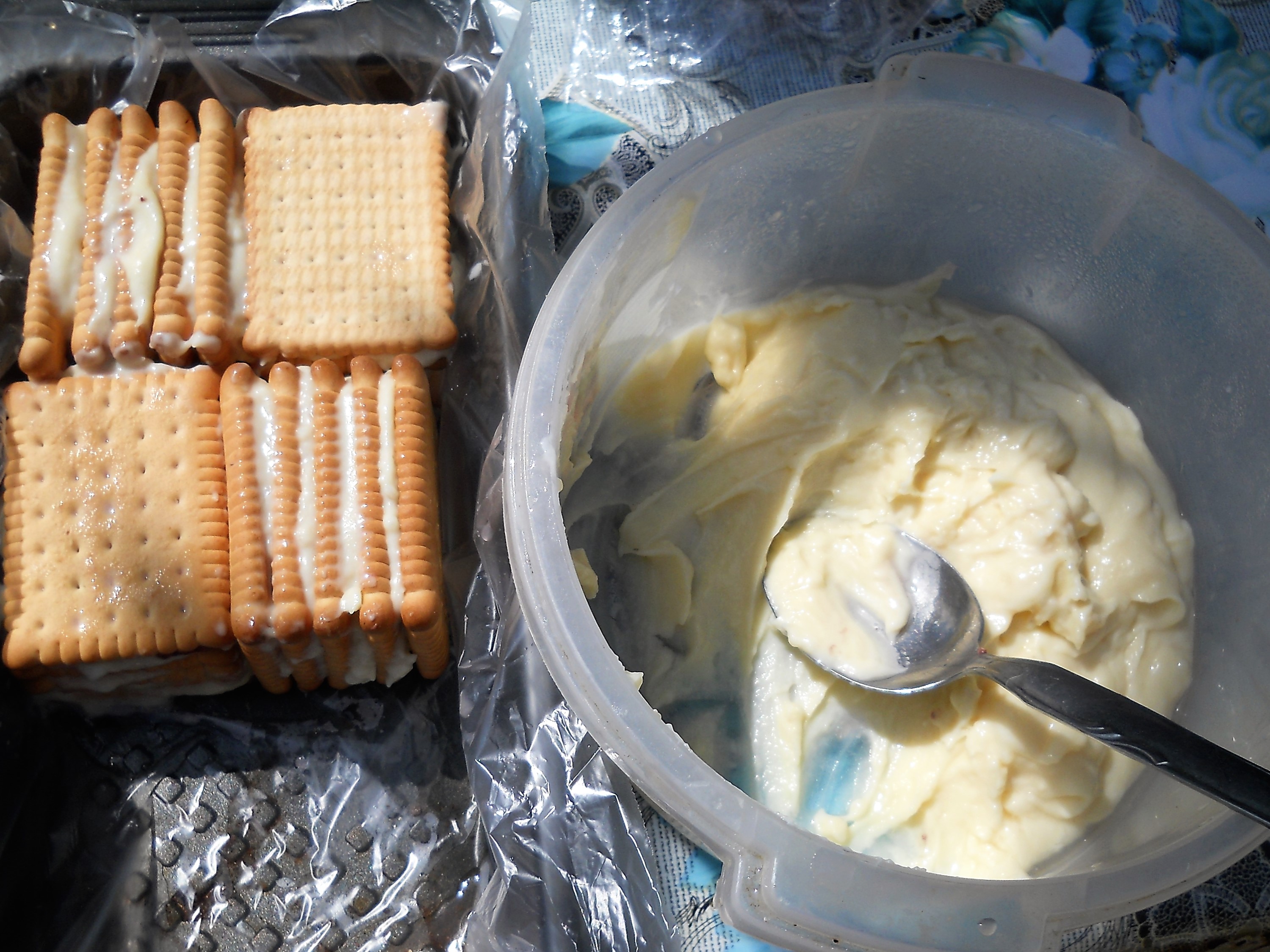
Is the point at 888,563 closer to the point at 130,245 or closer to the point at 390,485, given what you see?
the point at 390,485

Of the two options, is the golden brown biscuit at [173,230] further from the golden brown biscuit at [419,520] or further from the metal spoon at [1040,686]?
the metal spoon at [1040,686]

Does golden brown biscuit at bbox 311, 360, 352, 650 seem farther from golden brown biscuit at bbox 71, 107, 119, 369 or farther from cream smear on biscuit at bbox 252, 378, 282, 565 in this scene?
golden brown biscuit at bbox 71, 107, 119, 369

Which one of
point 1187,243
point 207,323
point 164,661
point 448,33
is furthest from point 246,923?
point 1187,243

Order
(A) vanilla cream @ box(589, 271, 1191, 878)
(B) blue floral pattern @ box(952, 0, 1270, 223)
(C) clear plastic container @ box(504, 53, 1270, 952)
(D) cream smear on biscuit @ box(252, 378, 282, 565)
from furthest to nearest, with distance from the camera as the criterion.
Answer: (B) blue floral pattern @ box(952, 0, 1270, 223)
(D) cream smear on biscuit @ box(252, 378, 282, 565)
(A) vanilla cream @ box(589, 271, 1191, 878)
(C) clear plastic container @ box(504, 53, 1270, 952)

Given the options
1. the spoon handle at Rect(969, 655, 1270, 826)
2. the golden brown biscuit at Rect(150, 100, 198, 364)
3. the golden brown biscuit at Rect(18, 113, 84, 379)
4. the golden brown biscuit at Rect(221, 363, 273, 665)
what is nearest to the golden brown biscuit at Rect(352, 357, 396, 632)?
the golden brown biscuit at Rect(221, 363, 273, 665)

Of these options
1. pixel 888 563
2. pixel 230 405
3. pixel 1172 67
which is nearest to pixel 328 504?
pixel 230 405

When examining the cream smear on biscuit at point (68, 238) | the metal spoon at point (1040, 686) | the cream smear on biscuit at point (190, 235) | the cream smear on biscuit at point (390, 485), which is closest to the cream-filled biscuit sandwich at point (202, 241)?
the cream smear on biscuit at point (190, 235)

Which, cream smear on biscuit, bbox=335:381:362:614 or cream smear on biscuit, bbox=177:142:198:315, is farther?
cream smear on biscuit, bbox=177:142:198:315

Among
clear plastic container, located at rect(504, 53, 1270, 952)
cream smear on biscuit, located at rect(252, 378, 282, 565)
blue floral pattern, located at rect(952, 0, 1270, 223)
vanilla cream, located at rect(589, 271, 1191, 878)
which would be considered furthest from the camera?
blue floral pattern, located at rect(952, 0, 1270, 223)
